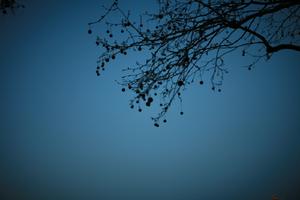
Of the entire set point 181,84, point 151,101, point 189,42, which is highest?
point 189,42

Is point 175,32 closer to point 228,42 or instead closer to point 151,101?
point 228,42

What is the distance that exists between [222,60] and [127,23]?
6.77ft

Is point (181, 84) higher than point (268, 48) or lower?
lower

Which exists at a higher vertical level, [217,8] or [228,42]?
[217,8]

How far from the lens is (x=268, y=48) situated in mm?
5184

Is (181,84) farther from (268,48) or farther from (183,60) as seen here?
(268,48)

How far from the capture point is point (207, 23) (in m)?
5.17

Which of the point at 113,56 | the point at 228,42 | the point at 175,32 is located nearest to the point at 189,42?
the point at 175,32

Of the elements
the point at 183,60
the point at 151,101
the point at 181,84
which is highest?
the point at 183,60

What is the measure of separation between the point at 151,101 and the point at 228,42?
6.15ft

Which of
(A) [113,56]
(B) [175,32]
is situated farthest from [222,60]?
(A) [113,56]

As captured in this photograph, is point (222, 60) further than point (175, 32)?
Yes

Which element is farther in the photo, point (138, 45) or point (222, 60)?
point (222, 60)

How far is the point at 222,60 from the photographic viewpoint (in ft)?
18.6
